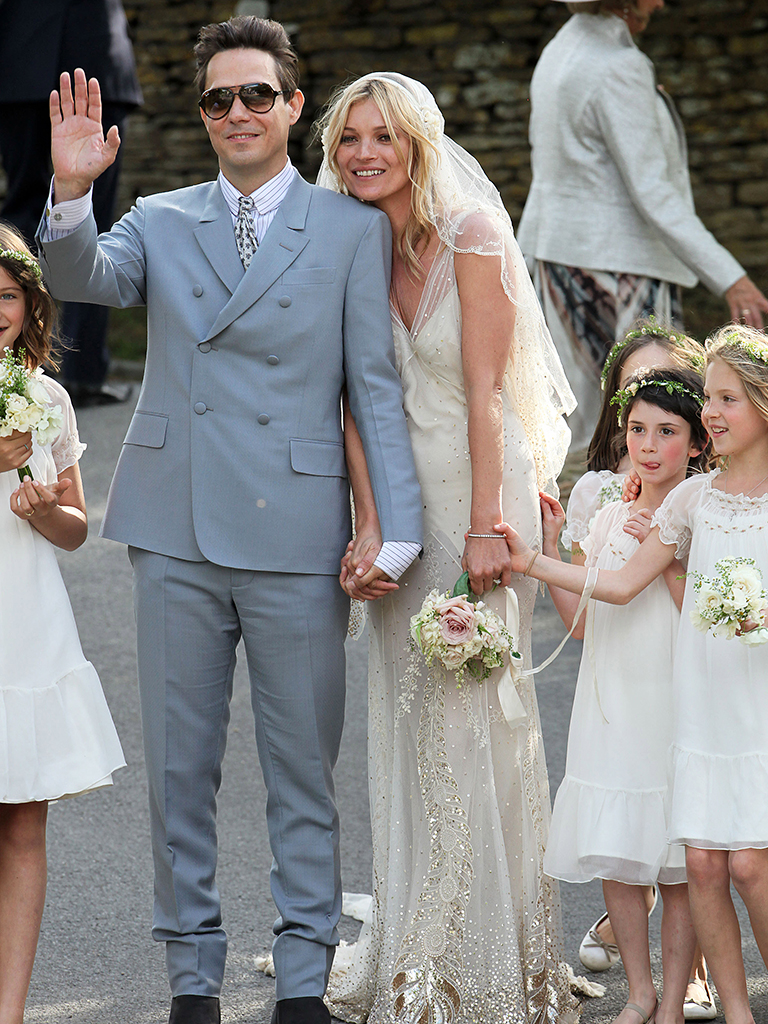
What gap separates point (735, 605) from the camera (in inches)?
107

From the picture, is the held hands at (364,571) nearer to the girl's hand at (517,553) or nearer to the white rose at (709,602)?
the girl's hand at (517,553)

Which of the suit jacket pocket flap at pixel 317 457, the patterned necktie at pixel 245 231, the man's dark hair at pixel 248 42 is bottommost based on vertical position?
the suit jacket pocket flap at pixel 317 457

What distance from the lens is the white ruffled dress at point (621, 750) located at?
304cm

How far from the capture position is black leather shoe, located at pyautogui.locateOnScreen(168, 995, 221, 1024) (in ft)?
9.61

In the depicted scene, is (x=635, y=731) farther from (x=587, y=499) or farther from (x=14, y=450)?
(x=14, y=450)

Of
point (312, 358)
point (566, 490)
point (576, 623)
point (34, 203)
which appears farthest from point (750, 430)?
point (34, 203)

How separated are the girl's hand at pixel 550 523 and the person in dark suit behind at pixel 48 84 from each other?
16.0 ft

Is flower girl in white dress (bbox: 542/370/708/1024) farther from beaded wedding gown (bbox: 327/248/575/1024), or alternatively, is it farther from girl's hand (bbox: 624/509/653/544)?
beaded wedding gown (bbox: 327/248/575/1024)

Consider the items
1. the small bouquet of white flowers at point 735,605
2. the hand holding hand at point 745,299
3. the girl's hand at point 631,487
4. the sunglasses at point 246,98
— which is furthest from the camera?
the hand holding hand at point 745,299

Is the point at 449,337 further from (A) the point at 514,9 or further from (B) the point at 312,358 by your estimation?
(A) the point at 514,9

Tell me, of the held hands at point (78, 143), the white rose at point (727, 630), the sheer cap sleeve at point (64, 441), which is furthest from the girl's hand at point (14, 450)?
the white rose at point (727, 630)

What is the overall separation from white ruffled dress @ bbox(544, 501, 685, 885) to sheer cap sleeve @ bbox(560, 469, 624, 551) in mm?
184

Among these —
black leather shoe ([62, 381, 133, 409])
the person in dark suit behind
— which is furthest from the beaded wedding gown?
black leather shoe ([62, 381, 133, 409])

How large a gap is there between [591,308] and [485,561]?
10.0 feet
